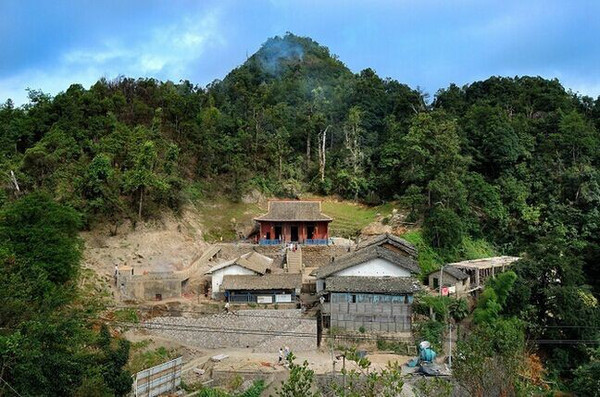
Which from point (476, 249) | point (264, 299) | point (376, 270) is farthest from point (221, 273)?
point (476, 249)

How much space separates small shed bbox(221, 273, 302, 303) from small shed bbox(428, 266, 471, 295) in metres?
8.06

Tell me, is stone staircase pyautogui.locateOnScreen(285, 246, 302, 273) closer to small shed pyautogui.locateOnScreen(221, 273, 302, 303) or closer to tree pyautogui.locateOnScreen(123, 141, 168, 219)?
small shed pyautogui.locateOnScreen(221, 273, 302, 303)

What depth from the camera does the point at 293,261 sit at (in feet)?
110

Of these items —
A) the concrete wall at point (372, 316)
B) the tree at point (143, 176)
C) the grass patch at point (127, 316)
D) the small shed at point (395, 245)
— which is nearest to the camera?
the grass patch at point (127, 316)

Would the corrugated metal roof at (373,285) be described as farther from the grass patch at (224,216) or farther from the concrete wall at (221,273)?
the grass patch at (224,216)

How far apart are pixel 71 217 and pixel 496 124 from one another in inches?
1205

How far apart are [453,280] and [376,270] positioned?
189 inches

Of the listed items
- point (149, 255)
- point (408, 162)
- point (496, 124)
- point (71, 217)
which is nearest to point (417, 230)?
point (408, 162)

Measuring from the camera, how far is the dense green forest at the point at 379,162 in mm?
28938

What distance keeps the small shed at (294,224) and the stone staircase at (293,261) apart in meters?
2.05

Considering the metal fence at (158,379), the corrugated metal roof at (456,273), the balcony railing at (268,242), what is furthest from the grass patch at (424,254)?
the metal fence at (158,379)

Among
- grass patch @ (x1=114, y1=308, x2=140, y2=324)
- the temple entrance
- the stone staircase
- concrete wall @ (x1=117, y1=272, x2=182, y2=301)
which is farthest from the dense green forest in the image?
the stone staircase

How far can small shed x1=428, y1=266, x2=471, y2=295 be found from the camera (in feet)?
100

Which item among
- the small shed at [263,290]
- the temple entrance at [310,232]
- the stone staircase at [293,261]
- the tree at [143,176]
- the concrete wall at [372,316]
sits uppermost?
the tree at [143,176]
